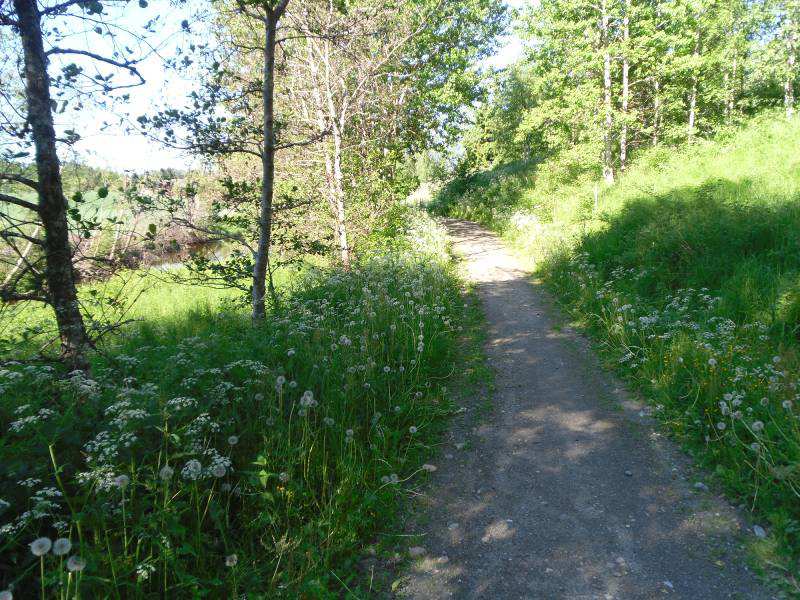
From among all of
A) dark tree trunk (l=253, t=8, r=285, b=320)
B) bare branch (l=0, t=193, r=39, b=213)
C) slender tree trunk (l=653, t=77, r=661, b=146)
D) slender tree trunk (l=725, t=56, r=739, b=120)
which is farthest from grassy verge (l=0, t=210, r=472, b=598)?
slender tree trunk (l=725, t=56, r=739, b=120)

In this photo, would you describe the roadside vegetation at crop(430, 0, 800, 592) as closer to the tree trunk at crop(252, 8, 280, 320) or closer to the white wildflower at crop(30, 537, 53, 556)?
the white wildflower at crop(30, 537, 53, 556)

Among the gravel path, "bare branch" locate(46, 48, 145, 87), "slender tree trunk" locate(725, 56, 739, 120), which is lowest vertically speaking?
the gravel path

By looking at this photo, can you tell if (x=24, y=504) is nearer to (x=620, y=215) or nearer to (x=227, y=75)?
(x=227, y=75)

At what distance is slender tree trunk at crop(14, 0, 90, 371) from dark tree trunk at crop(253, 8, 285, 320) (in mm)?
2360

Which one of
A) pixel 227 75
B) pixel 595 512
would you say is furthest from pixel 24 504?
pixel 227 75

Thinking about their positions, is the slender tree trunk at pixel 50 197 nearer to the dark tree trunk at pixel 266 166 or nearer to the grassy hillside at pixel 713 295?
the dark tree trunk at pixel 266 166

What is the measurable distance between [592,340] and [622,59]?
12458 mm

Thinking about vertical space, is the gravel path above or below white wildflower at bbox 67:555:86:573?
below

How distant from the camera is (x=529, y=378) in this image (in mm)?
6242

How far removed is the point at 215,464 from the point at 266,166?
4.25 m

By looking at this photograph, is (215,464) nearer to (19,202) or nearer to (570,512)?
(19,202)

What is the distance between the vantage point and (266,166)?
601cm

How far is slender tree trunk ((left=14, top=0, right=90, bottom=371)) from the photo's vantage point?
Result: 3.60 m

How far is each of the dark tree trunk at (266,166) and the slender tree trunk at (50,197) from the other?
2.36 m
